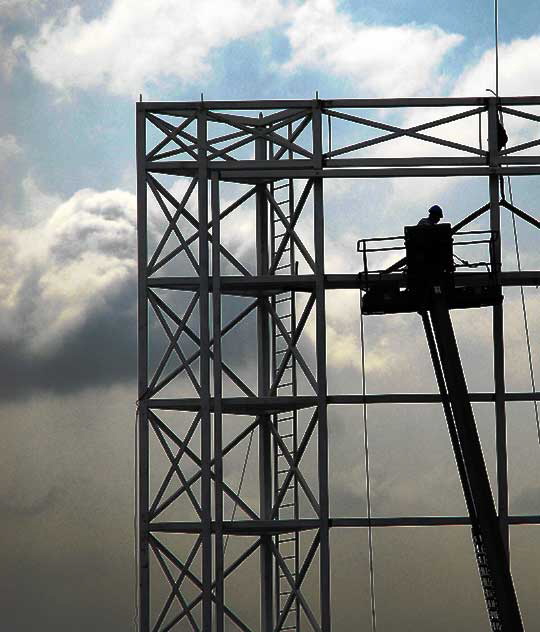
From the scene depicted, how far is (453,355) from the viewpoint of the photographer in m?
36.8

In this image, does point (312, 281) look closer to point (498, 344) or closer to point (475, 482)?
A: point (498, 344)

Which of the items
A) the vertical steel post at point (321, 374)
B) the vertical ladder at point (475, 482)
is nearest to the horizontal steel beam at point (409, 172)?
the vertical steel post at point (321, 374)

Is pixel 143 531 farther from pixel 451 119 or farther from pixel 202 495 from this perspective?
pixel 451 119

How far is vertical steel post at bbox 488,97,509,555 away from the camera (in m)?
38.3

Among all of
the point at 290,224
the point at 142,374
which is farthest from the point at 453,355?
the point at 142,374

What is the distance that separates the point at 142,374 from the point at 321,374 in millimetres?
3850

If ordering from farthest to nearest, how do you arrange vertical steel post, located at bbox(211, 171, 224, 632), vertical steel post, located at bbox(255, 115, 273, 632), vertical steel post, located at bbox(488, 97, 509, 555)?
vertical steel post, located at bbox(255, 115, 273, 632) → vertical steel post, located at bbox(488, 97, 509, 555) → vertical steel post, located at bbox(211, 171, 224, 632)

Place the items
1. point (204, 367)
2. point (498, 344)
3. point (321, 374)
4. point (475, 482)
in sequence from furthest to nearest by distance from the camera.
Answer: point (498, 344)
point (321, 374)
point (204, 367)
point (475, 482)

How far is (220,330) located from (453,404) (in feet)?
17.7

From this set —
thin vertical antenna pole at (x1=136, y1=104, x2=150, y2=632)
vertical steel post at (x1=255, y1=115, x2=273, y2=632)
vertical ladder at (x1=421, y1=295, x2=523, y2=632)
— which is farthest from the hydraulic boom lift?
thin vertical antenna pole at (x1=136, y1=104, x2=150, y2=632)

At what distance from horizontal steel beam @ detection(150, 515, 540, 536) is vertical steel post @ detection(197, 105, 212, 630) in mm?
557

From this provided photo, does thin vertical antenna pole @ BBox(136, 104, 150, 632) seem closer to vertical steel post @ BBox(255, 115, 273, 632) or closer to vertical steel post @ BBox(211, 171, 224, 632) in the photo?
vertical steel post @ BBox(211, 171, 224, 632)

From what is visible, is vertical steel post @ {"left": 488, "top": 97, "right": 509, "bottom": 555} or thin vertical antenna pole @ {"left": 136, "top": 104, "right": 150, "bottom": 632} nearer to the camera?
thin vertical antenna pole @ {"left": 136, "top": 104, "right": 150, "bottom": 632}

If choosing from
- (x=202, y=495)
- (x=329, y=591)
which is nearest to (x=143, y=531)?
(x=202, y=495)
